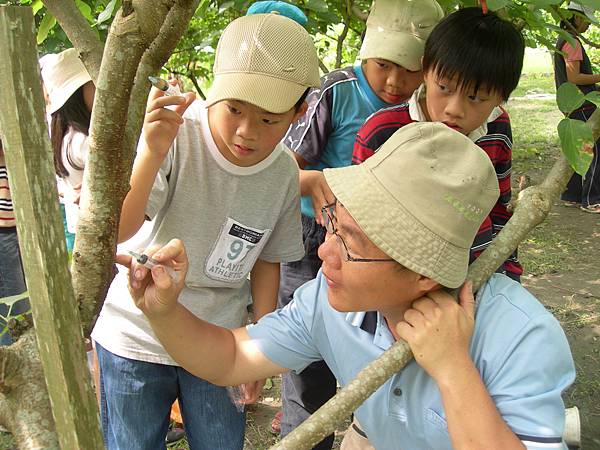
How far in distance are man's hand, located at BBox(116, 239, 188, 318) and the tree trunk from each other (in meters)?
0.55

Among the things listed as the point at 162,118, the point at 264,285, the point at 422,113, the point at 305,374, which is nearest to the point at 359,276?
the point at 162,118

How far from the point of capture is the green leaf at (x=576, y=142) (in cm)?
155

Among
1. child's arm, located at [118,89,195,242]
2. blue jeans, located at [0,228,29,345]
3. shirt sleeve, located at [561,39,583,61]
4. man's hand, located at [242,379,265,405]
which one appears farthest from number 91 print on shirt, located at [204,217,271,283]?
blue jeans, located at [0,228,29,345]

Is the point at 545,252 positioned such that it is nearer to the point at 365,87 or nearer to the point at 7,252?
the point at 365,87

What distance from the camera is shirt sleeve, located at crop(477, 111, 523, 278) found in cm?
209

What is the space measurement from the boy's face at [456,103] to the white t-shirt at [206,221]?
18.2 inches

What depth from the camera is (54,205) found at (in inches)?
29.5

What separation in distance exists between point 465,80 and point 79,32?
1.20m

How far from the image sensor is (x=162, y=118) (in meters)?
Answer: 1.43

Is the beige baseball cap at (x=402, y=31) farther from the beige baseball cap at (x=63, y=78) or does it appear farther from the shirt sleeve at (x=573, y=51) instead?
the beige baseball cap at (x=63, y=78)

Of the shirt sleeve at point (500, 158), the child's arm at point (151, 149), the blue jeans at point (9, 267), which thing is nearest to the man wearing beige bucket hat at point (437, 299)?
the child's arm at point (151, 149)

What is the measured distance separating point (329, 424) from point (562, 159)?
3.16 feet

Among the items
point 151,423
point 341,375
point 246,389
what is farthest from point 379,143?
point 151,423

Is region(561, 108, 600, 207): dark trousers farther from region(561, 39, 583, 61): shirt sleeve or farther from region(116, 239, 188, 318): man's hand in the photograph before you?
region(116, 239, 188, 318): man's hand
